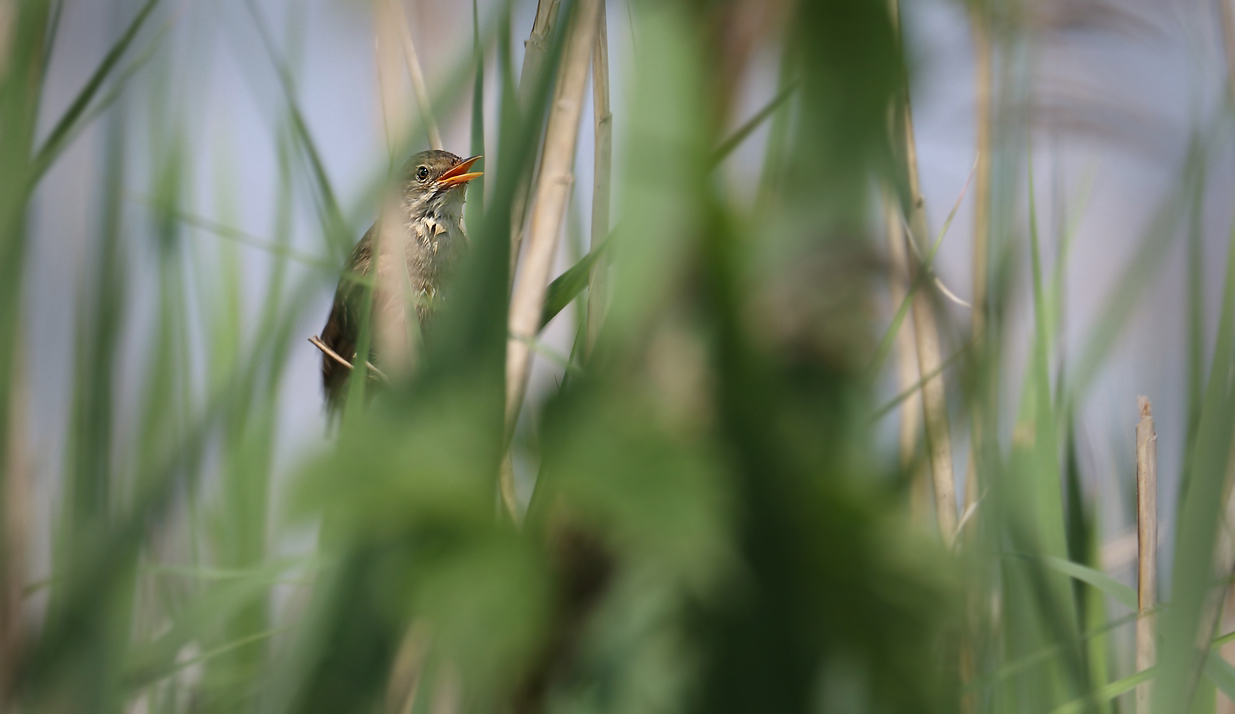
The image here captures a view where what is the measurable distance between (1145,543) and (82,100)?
3.58 feet

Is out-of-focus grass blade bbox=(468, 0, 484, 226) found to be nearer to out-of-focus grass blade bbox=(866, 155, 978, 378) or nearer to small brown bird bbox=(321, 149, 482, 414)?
out-of-focus grass blade bbox=(866, 155, 978, 378)

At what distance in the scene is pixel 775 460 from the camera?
26 centimetres

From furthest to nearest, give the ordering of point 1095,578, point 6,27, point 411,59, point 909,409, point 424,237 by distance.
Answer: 1. point 424,237
2. point 909,409
3. point 411,59
4. point 1095,578
5. point 6,27

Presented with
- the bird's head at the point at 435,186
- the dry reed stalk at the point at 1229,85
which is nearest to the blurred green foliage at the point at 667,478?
the dry reed stalk at the point at 1229,85

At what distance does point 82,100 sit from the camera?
0.76m

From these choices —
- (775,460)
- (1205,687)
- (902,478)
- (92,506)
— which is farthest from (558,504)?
(1205,687)

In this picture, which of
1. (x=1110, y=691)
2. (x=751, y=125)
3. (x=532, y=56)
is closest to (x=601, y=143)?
(x=532, y=56)

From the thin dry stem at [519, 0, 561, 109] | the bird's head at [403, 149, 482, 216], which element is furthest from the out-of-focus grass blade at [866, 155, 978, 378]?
the bird's head at [403, 149, 482, 216]

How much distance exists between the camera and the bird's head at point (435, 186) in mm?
2959

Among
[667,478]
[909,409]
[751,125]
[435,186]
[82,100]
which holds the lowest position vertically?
[909,409]

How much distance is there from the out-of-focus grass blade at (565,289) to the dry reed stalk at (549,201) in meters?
0.05

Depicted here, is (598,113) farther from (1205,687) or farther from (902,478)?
(1205,687)

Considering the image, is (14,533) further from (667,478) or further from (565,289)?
(667,478)

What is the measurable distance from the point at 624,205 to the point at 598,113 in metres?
0.61
